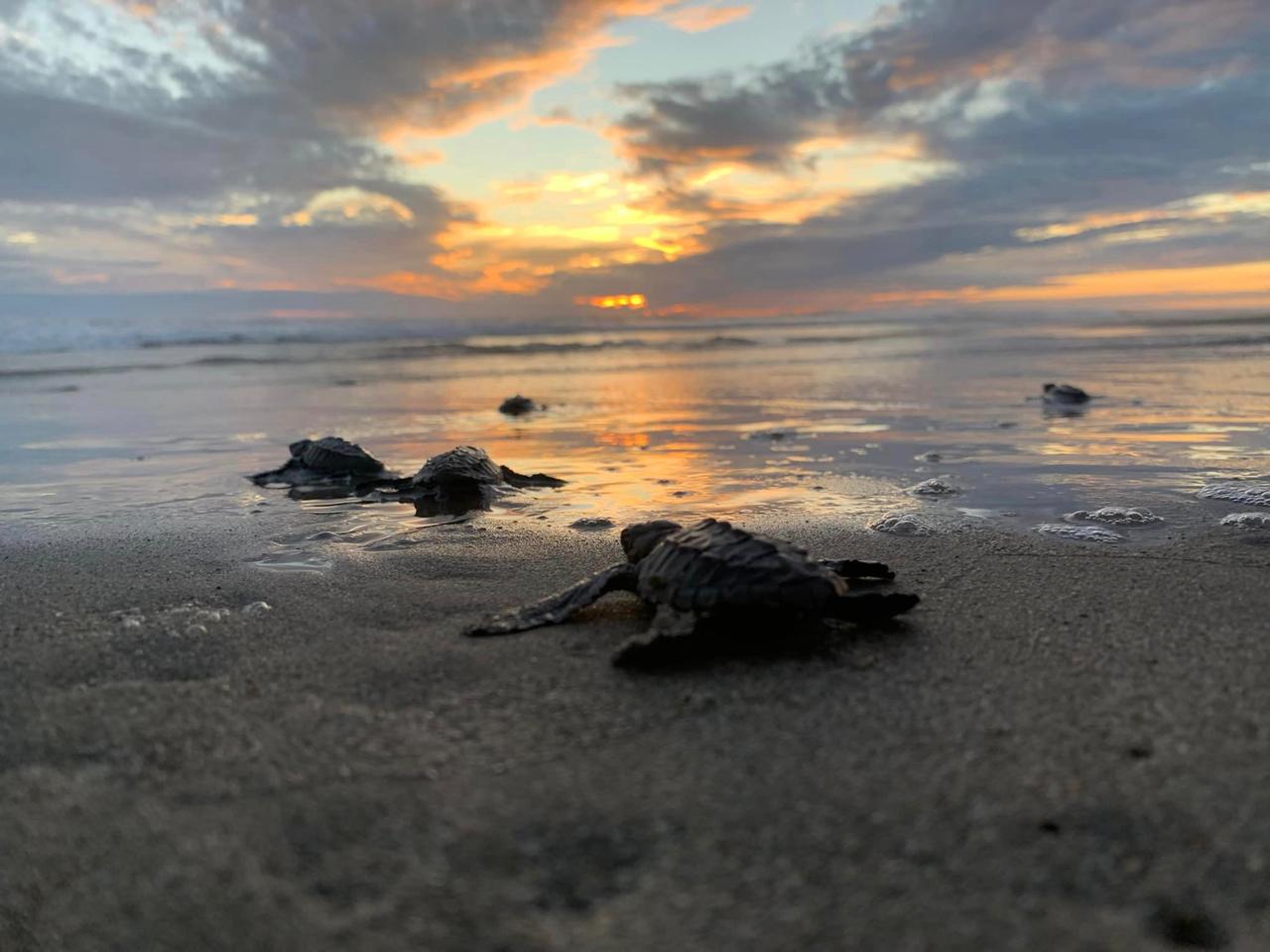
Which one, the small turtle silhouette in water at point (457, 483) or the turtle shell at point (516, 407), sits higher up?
the turtle shell at point (516, 407)

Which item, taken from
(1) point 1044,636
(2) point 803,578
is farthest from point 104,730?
(1) point 1044,636

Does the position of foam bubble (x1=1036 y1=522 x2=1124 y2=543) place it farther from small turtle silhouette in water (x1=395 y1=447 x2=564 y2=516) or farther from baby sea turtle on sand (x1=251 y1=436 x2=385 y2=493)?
baby sea turtle on sand (x1=251 y1=436 x2=385 y2=493)

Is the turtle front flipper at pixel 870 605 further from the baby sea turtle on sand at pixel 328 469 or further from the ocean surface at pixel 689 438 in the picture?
the baby sea turtle on sand at pixel 328 469

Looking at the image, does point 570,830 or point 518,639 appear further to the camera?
point 518,639

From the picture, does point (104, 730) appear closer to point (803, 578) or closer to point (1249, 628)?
point (803, 578)

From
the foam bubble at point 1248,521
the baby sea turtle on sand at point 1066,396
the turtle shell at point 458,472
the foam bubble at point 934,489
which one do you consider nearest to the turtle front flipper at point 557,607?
the turtle shell at point 458,472
